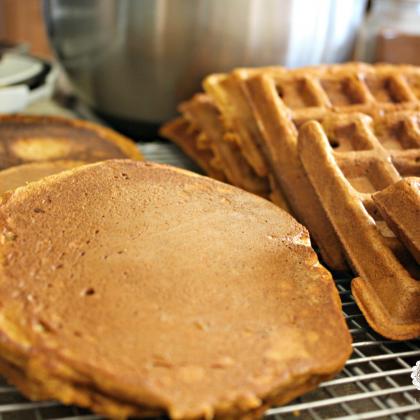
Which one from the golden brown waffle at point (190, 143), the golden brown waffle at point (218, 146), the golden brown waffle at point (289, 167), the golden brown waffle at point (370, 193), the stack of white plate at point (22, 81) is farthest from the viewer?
the stack of white plate at point (22, 81)

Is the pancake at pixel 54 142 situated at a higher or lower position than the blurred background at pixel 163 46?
lower

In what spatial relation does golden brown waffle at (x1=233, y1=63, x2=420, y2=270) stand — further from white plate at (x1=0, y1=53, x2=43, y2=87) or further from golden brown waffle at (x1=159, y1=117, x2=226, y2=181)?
white plate at (x1=0, y1=53, x2=43, y2=87)

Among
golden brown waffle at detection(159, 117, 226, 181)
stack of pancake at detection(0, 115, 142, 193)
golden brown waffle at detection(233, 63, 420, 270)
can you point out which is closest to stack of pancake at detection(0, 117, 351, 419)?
golden brown waffle at detection(233, 63, 420, 270)

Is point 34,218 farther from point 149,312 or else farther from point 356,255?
point 356,255

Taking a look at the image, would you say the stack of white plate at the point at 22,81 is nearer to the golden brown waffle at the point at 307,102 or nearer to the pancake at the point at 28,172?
the pancake at the point at 28,172

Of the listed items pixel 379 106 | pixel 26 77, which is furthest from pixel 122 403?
pixel 26 77

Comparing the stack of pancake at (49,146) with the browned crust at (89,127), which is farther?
the browned crust at (89,127)

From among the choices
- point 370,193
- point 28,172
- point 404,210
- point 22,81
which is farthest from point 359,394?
point 22,81

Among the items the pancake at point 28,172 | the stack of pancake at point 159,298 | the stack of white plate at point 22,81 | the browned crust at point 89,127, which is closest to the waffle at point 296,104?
the stack of pancake at point 159,298
